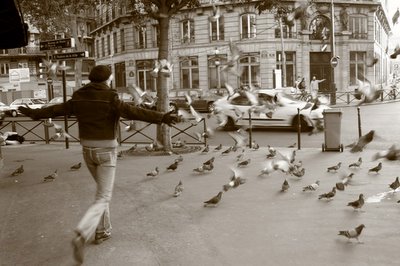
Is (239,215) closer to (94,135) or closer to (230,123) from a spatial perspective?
(94,135)

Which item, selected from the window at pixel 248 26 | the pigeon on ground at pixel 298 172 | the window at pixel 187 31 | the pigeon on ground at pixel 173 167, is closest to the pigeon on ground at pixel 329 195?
the pigeon on ground at pixel 298 172

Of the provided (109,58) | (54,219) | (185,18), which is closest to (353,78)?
(185,18)

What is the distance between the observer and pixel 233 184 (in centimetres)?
824

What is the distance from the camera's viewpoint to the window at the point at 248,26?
39250 mm

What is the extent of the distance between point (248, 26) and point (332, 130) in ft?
92.9

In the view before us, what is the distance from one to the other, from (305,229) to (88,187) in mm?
4331

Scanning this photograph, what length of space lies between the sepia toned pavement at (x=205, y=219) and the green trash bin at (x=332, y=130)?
1663mm

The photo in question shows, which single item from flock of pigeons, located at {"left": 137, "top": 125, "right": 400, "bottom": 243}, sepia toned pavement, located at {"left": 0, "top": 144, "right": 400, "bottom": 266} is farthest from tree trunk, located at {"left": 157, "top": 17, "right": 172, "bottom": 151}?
sepia toned pavement, located at {"left": 0, "top": 144, "right": 400, "bottom": 266}

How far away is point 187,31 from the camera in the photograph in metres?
42.0

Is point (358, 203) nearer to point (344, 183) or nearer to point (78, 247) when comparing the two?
point (344, 183)

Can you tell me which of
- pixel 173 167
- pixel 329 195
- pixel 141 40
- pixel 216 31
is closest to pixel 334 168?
pixel 329 195

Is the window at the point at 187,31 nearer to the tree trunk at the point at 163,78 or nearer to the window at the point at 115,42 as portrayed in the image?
the window at the point at 115,42

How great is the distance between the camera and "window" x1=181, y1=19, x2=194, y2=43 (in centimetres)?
4166

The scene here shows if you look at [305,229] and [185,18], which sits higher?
[185,18]
